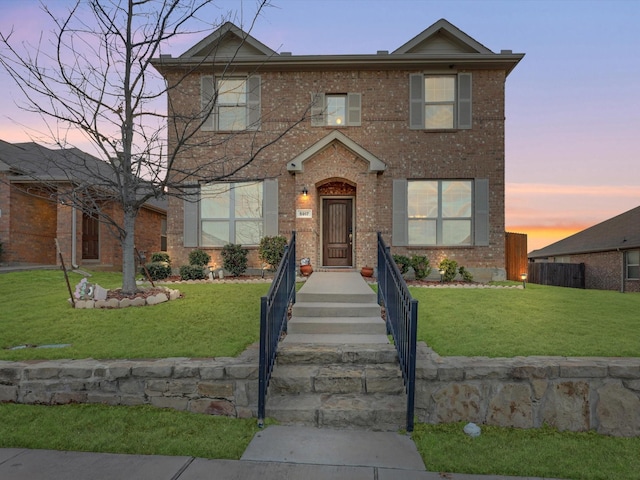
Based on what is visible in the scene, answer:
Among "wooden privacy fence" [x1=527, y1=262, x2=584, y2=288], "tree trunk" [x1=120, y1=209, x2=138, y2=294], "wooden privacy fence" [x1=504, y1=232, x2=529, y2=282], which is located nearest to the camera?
"tree trunk" [x1=120, y1=209, x2=138, y2=294]

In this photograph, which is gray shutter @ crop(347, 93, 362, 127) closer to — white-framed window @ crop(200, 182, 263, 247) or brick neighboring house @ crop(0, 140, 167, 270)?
white-framed window @ crop(200, 182, 263, 247)

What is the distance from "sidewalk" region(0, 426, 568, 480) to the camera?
9.11ft

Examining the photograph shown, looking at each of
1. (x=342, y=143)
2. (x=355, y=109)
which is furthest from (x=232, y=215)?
(x=355, y=109)

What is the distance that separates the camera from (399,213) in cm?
1142

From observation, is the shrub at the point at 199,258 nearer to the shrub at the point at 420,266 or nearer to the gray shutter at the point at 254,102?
Result: the gray shutter at the point at 254,102

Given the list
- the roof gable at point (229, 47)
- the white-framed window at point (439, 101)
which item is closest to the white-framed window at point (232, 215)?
the roof gable at point (229, 47)

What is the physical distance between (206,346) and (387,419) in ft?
7.47

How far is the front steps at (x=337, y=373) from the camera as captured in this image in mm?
3633

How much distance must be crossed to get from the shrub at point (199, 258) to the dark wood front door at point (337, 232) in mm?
3504

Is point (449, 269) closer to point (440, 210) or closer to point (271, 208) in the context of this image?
point (440, 210)

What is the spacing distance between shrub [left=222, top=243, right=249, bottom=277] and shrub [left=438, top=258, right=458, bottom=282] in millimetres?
5724

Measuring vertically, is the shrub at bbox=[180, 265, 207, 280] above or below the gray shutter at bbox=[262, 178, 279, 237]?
below

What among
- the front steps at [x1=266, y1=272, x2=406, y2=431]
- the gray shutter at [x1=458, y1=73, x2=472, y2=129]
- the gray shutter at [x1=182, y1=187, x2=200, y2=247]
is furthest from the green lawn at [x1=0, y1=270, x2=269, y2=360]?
the gray shutter at [x1=458, y1=73, x2=472, y2=129]

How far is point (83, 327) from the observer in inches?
217
